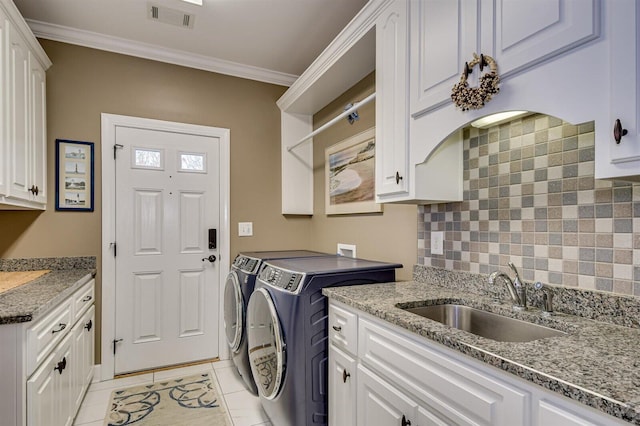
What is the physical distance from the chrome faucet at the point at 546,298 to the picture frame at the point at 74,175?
9.49ft

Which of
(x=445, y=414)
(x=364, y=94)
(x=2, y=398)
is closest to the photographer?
(x=445, y=414)

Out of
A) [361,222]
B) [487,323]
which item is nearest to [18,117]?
[361,222]

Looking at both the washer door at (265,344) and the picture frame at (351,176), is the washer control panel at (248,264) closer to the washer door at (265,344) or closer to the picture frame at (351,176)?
the washer door at (265,344)

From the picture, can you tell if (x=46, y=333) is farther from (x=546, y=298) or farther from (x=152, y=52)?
(x=152, y=52)

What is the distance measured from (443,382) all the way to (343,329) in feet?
1.99

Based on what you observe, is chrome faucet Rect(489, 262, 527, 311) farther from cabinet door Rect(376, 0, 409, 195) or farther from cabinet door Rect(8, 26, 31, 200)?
cabinet door Rect(8, 26, 31, 200)

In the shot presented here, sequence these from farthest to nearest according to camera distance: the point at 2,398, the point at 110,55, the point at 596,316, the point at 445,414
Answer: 1. the point at 110,55
2. the point at 2,398
3. the point at 596,316
4. the point at 445,414

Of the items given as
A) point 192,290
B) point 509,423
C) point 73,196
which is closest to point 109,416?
point 192,290

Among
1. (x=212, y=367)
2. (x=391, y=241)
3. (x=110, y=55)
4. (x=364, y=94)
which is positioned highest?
(x=110, y=55)

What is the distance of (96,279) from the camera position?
105 inches

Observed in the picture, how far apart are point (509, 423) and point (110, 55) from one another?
329 cm

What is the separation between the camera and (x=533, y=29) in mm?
1082

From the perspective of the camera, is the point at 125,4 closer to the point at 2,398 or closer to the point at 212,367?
the point at 2,398

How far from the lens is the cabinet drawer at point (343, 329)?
1.50m
